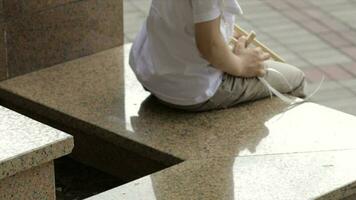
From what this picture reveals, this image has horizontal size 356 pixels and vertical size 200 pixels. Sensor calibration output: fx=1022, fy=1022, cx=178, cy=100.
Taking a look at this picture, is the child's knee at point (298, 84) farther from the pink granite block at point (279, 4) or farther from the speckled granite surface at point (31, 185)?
the pink granite block at point (279, 4)

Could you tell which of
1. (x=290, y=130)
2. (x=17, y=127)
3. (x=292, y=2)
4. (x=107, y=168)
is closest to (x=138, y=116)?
(x=107, y=168)

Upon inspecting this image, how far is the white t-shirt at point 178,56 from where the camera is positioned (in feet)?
15.6

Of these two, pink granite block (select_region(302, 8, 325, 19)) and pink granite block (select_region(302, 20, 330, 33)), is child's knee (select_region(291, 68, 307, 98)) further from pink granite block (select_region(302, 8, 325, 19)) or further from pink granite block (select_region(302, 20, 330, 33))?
pink granite block (select_region(302, 8, 325, 19))

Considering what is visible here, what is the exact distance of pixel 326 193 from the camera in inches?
164

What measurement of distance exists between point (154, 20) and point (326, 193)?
4.14ft

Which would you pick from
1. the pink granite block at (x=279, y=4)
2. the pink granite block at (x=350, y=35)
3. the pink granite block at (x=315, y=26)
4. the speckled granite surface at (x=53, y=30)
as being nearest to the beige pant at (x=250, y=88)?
the speckled granite surface at (x=53, y=30)

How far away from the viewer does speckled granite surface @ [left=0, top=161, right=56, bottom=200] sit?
3771mm

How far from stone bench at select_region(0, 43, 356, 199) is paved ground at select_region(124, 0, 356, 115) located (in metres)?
1.36

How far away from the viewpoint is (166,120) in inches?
193

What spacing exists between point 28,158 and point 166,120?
4.08ft

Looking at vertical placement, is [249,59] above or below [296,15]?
above

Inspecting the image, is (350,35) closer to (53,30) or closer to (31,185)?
(53,30)

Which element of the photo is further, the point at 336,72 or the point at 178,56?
the point at 336,72

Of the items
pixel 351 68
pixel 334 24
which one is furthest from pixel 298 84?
pixel 334 24
